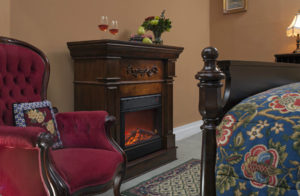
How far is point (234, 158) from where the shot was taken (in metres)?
1.00

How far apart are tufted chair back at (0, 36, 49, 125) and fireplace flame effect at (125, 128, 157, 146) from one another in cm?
100

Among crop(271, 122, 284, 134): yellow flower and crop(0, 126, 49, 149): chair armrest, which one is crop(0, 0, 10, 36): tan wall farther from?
crop(271, 122, 284, 134): yellow flower

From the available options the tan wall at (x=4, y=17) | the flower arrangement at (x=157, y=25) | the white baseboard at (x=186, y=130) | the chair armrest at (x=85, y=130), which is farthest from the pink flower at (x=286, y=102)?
the white baseboard at (x=186, y=130)

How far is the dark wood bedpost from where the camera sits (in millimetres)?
1112

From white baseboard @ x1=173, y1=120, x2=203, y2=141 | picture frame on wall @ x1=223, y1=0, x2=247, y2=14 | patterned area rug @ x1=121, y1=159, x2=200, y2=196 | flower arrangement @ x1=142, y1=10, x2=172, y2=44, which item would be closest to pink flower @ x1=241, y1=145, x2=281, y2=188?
patterned area rug @ x1=121, y1=159, x2=200, y2=196

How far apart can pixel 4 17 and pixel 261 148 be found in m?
1.92

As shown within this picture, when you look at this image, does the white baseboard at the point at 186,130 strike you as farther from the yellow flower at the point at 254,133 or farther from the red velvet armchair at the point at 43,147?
the yellow flower at the point at 254,133

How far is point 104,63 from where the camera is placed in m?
2.45

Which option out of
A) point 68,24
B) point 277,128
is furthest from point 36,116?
point 277,128

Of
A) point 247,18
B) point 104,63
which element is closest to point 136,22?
point 104,63

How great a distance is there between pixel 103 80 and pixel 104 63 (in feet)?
0.46

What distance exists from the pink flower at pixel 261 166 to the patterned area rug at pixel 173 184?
1.43 metres

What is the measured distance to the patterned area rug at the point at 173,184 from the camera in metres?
2.37

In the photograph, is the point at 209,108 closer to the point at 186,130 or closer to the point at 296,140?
the point at 296,140
